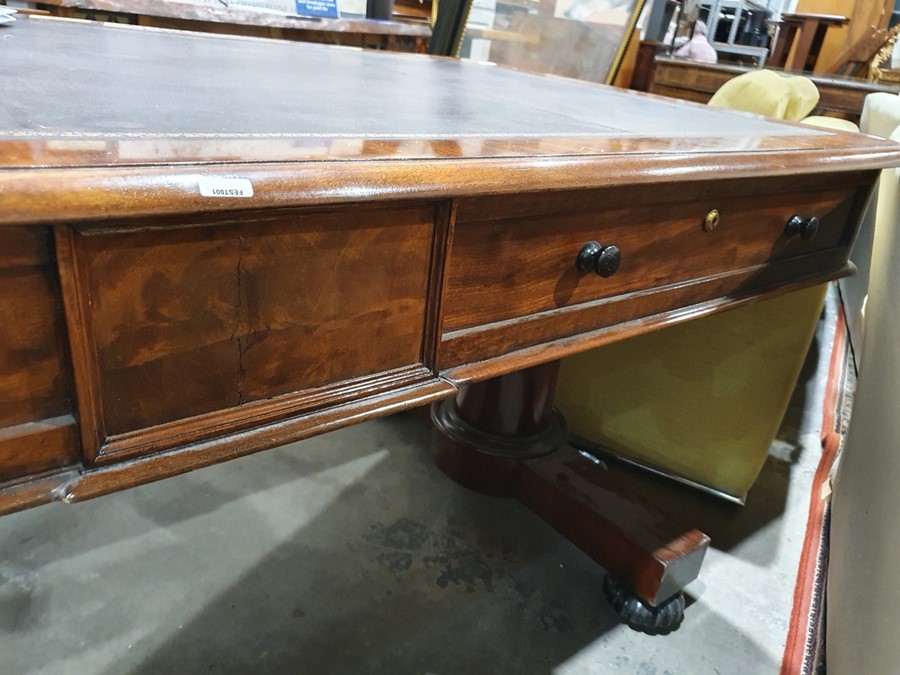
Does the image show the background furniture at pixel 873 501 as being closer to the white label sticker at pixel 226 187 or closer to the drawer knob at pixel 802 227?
the drawer knob at pixel 802 227

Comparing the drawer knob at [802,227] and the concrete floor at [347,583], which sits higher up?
the drawer knob at [802,227]

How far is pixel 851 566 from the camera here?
0.95m

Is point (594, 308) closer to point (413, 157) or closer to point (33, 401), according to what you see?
point (413, 157)

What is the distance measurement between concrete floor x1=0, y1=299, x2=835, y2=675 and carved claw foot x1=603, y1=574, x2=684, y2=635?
17 mm

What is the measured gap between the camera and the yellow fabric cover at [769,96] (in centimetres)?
118

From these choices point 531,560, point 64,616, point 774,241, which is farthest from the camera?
point 531,560

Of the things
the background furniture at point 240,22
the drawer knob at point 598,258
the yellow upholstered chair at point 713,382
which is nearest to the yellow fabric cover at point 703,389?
the yellow upholstered chair at point 713,382

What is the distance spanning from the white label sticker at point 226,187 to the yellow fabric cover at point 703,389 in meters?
0.91

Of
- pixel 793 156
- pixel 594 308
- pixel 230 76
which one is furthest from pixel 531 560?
pixel 230 76

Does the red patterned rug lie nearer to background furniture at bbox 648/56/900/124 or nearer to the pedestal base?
the pedestal base

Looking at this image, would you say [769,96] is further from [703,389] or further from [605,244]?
[605,244]

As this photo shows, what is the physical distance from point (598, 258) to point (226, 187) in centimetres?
34

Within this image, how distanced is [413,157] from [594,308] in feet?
0.88

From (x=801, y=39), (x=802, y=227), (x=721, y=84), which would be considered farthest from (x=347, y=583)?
(x=801, y=39)
